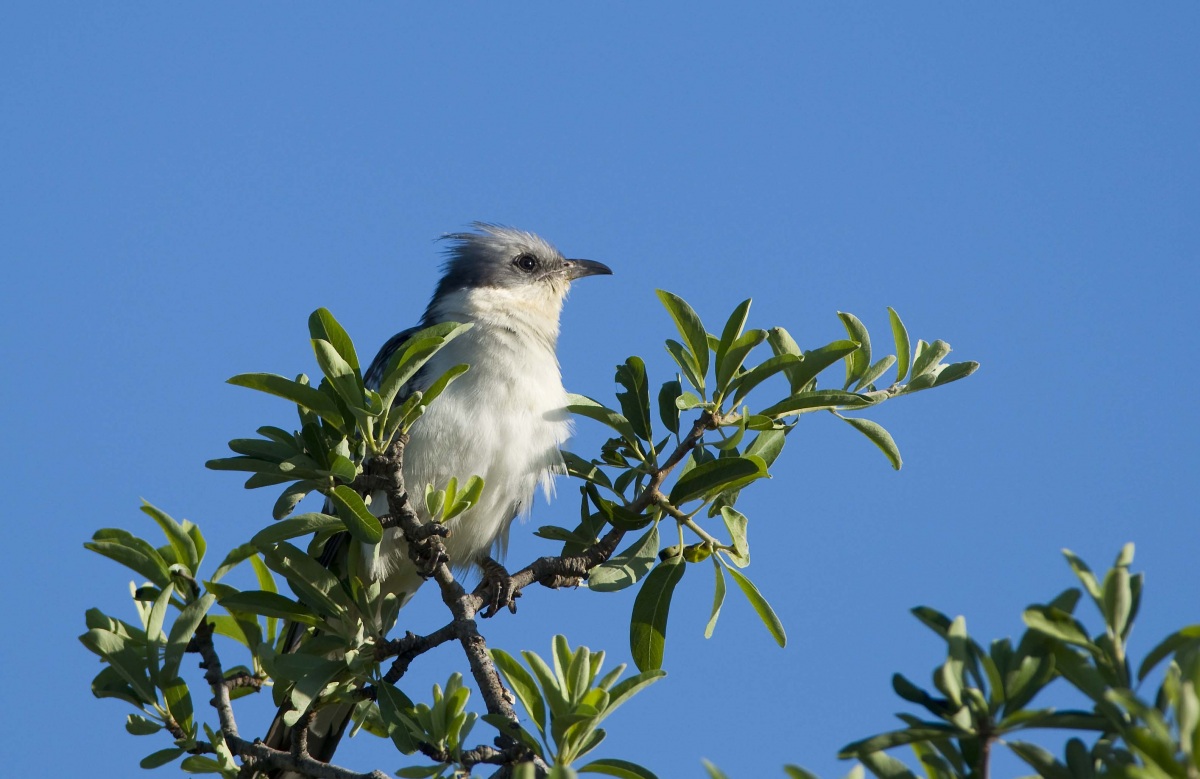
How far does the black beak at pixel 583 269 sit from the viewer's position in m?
7.97

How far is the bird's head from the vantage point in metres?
7.32

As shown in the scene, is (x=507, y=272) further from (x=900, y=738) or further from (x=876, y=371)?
(x=900, y=738)

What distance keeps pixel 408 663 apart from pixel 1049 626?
2.56 meters

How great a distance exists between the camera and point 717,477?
3771mm

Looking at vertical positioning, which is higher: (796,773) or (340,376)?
(340,376)

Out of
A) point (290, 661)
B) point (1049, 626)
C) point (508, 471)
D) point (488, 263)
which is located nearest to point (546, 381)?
point (508, 471)

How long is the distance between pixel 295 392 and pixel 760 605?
1.73 meters

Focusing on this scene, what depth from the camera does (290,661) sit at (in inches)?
151

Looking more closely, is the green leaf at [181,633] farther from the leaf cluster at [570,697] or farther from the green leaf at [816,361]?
the green leaf at [816,361]

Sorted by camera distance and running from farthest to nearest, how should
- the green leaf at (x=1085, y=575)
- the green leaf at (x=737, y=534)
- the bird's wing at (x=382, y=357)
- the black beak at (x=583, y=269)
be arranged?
1. the black beak at (x=583, y=269)
2. the bird's wing at (x=382, y=357)
3. the green leaf at (x=737, y=534)
4. the green leaf at (x=1085, y=575)

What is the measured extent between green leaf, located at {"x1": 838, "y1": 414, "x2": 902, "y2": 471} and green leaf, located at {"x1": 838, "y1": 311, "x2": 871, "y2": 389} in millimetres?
129

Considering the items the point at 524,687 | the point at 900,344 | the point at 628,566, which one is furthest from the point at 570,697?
the point at 900,344

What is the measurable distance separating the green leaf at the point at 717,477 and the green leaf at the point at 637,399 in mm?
262

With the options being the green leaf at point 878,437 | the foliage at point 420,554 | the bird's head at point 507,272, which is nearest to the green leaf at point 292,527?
the foliage at point 420,554
